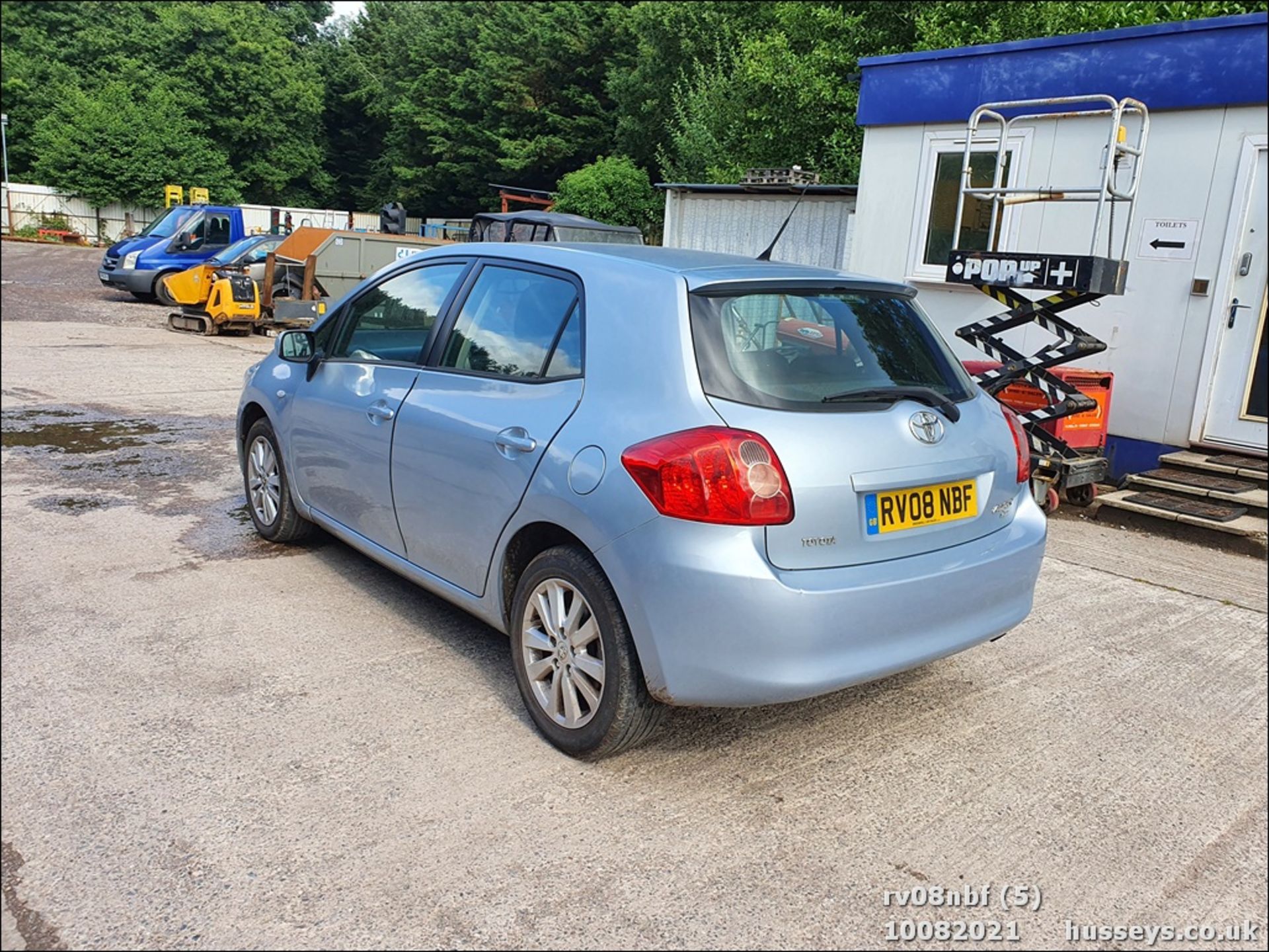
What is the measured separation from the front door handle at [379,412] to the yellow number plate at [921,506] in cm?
207

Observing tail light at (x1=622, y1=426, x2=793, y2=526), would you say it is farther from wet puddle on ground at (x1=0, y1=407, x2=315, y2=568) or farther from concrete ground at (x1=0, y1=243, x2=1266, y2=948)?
wet puddle on ground at (x1=0, y1=407, x2=315, y2=568)

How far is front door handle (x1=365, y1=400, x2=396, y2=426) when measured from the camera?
4.09m

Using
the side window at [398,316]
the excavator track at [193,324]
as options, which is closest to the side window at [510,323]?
the side window at [398,316]

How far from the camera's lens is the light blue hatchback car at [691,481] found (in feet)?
9.32

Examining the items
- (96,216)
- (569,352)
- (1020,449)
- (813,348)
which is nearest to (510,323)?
(569,352)

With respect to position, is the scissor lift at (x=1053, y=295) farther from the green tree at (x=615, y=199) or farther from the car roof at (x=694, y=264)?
the green tree at (x=615, y=199)

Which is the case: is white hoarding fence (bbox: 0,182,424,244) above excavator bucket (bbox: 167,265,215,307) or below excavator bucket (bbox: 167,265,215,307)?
above

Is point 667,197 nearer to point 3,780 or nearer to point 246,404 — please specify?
point 246,404

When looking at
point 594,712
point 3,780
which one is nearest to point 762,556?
point 594,712

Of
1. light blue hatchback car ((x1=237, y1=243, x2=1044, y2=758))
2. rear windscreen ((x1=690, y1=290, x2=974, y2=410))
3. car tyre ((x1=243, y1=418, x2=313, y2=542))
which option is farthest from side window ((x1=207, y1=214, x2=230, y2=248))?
rear windscreen ((x1=690, y1=290, x2=974, y2=410))

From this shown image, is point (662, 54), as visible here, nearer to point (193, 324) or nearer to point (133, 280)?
point (133, 280)

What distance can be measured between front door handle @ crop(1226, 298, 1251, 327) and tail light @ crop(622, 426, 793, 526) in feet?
20.3

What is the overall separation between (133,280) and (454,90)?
1061 inches

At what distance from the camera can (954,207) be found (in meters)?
9.19
